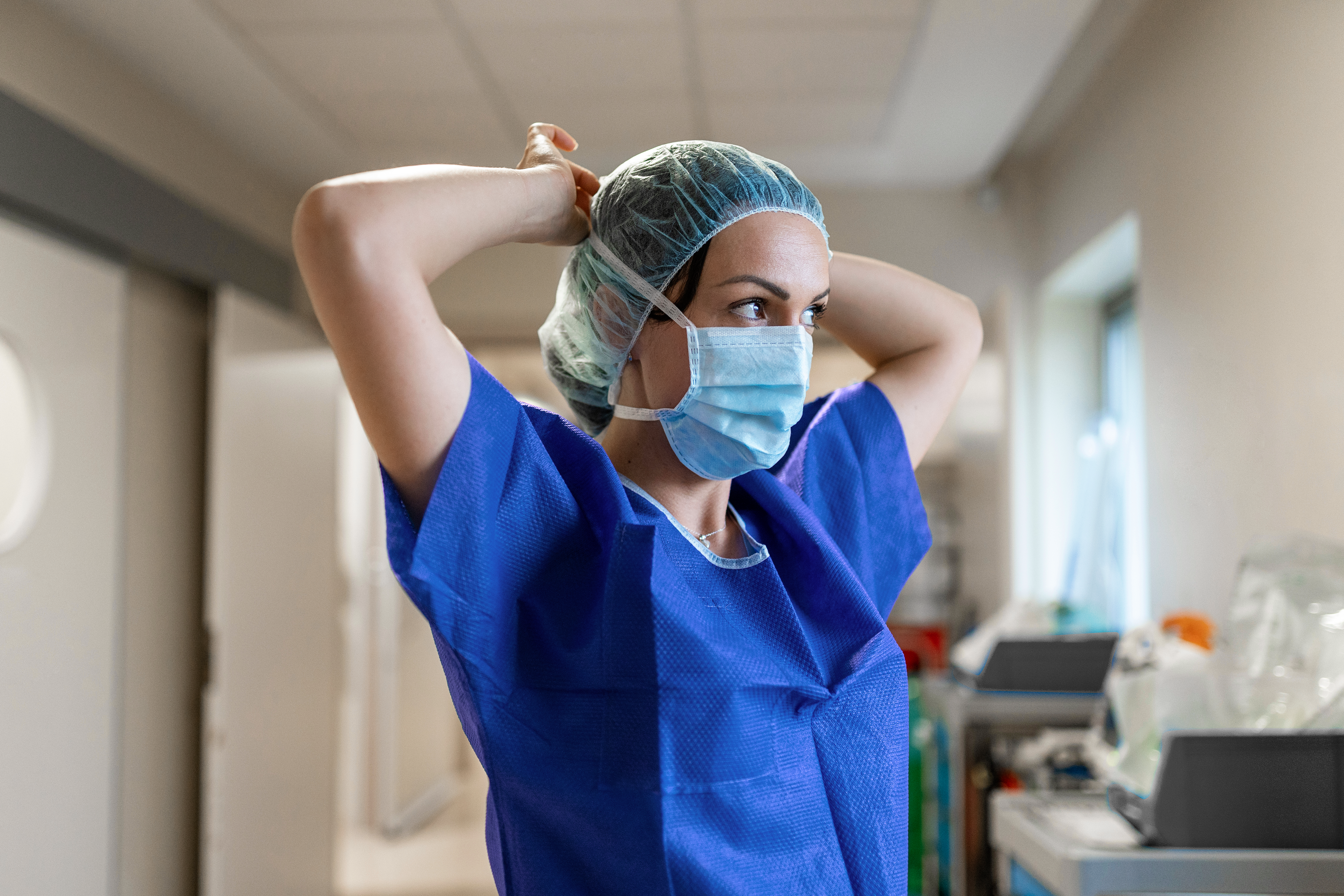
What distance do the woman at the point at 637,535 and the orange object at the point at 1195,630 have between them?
122cm

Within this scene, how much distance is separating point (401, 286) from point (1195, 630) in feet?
5.82

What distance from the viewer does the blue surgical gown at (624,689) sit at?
75cm

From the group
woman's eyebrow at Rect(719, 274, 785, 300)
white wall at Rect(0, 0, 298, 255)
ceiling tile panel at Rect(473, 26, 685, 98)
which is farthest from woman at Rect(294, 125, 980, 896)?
white wall at Rect(0, 0, 298, 255)

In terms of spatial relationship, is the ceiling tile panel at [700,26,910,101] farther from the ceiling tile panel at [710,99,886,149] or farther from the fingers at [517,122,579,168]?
the fingers at [517,122,579,168]

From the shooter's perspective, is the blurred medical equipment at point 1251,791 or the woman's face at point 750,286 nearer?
the woman's face at point 750,286

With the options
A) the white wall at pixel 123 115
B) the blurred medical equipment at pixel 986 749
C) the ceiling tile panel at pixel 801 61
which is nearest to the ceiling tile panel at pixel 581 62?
the ceiling tile panel at pixel 801 61

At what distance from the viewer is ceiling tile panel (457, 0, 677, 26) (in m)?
2.21

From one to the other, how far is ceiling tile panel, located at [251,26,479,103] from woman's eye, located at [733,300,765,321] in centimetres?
178

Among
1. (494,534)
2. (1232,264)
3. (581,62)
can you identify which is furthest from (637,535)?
(581,62)

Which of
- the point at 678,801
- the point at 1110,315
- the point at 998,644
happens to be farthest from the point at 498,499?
the point at 1110,315

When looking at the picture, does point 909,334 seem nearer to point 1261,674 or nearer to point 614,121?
point 1261,674

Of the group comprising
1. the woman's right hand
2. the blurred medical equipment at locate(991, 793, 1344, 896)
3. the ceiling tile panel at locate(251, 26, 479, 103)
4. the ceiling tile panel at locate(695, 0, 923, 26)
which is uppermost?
the ceiling tile panel at locate(695, 0, 923, 26)

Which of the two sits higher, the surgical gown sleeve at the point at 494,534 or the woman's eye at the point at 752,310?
the woman's eye at the point at 752,310

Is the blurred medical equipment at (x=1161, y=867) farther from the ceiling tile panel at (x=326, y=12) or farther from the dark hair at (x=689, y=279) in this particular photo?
the ceiling tile panel at (x=326, y=12)
